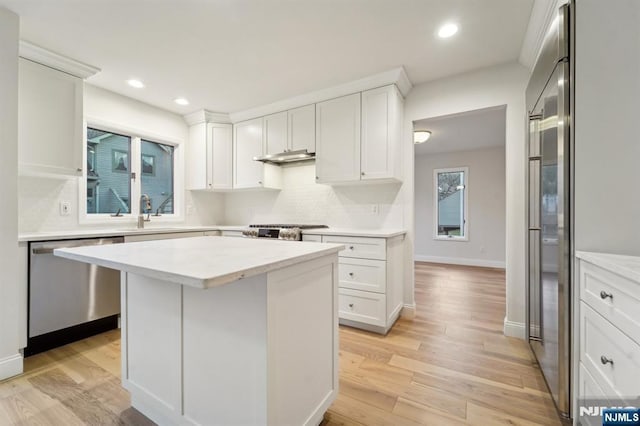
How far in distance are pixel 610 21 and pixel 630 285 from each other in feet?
3.96

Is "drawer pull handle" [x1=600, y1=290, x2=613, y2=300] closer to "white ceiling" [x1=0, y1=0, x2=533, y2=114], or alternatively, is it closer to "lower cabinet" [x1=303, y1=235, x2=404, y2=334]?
"lower cabinet" [x1=303, y1=235, x2=404, y2=334]

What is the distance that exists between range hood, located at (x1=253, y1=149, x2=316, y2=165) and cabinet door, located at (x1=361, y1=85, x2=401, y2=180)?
0.69 meters

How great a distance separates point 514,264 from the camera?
248 cm

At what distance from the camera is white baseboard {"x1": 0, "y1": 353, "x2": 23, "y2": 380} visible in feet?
5.97

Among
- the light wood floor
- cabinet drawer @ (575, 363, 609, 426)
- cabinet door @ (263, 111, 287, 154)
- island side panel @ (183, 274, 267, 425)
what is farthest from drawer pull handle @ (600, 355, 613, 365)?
cabinet door @ (263, 111, 287, 154)

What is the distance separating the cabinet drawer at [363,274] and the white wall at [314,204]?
693mm

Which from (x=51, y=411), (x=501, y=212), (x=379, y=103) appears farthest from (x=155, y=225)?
(x=501, y=212)

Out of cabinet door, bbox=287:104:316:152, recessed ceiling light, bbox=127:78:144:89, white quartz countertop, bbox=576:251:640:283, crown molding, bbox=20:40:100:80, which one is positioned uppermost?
recessed ceiling light, bbox=127:78:144:89

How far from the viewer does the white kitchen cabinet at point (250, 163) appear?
359 cm

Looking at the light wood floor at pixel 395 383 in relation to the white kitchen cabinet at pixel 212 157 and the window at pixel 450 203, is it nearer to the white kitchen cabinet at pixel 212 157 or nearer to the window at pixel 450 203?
the white kitchen cabinet at pixel 212 157

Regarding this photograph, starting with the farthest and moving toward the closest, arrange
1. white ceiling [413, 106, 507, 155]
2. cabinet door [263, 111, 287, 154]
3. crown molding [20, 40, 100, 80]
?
1. white ceiling [413, 106, 507, 155]
2. cabinet door [263, 111, 287, 154]
3. crown molding [20, 40, 100, 80]

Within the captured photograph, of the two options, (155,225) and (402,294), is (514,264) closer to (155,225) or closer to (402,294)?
(402,294)

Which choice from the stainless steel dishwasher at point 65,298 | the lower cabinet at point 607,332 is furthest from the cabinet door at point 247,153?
the lower cabinet at point 607,332

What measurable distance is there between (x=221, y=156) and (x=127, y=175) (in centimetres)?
113
